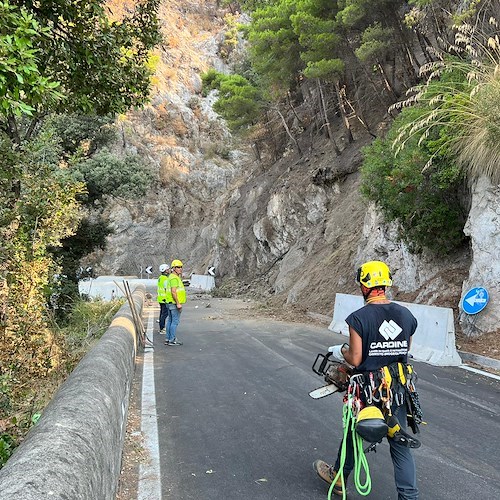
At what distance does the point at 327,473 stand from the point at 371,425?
3.43 ft

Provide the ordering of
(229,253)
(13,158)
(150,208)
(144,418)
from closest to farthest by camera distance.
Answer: (144,418), (13,158), (229,253), (150,208)

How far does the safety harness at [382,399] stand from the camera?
341 cm

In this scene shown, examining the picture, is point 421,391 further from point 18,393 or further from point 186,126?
point 186,126

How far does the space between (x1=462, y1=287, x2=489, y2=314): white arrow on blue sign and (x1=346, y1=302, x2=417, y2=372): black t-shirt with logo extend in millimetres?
6917

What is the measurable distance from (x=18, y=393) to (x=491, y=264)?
923cm

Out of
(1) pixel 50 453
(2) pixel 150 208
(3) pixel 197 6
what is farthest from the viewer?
(3) pixel 197 6

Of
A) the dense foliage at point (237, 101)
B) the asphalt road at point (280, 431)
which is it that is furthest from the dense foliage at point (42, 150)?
the dense foliage at point (237, 101)

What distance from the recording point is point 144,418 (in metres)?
5.74

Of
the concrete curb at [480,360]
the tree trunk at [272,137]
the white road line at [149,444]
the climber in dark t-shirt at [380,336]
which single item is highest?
the tree trunk at [272,137]

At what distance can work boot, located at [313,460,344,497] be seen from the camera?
12.5 ft

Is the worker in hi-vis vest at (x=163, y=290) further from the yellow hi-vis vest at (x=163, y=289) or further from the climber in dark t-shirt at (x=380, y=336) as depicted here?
the climber in dark t-shirt at (x=380, y=336)

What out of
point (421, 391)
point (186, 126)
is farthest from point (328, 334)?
point (186, 126)

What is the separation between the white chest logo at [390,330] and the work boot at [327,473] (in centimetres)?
127

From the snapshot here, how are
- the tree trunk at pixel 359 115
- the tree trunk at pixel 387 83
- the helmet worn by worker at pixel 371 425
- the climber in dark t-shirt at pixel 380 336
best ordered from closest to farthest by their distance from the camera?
the helmet worn by worker at pixel 371 425
the climber in dark t-shirt at pixel 380 336
the tree trunk at pixel 387 83
the tree trunk at pixel 359 115
